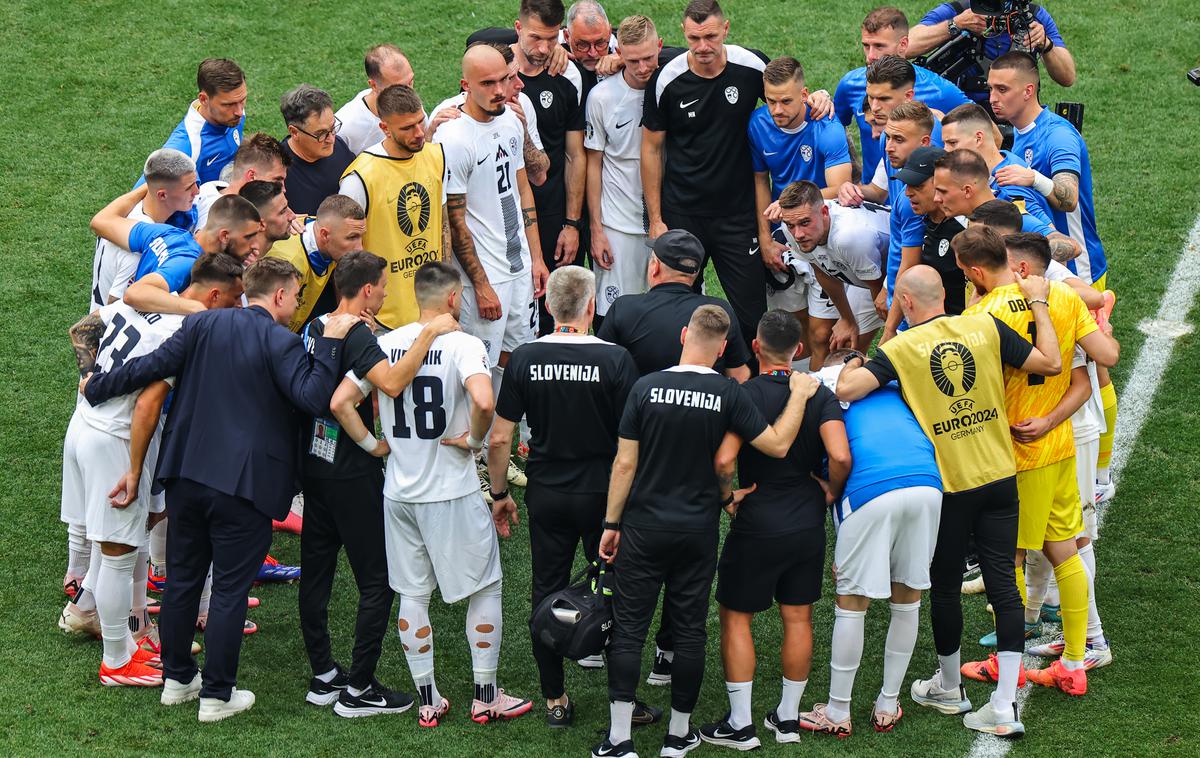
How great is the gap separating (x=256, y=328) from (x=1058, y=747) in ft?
13.4

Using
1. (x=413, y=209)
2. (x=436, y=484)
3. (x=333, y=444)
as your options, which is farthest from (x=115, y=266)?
(x=436, y=484)

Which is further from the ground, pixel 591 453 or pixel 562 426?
pixel 562 426

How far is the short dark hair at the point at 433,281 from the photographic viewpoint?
20.9ft

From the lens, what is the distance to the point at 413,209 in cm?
769

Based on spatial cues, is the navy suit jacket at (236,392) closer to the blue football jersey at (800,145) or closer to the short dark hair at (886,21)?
the blue football jersey at (800,145)

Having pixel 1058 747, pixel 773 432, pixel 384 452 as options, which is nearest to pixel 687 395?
pixel 773 432

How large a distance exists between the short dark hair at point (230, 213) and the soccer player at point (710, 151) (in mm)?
2788

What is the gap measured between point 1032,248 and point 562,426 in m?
2.37

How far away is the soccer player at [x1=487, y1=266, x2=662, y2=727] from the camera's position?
6266 mm

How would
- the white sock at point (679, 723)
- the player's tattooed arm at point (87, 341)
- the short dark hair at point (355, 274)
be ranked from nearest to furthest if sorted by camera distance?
the white sock at point (679, 723) → the short dark hair at point (355, 274) → the player's tattooed arm at point (87, 341)

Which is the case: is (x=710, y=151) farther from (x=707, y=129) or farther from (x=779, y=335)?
(x=779, y=335)

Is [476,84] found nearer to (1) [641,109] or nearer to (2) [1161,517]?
(1) [641,109]

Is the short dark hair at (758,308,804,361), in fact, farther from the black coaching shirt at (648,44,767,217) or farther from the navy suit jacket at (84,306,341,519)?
the black coaching shirt at (648,44,767,217)

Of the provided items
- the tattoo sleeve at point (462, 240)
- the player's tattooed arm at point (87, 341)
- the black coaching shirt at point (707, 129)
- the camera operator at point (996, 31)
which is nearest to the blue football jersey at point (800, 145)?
the black coaching shirt at point (707, 129)
